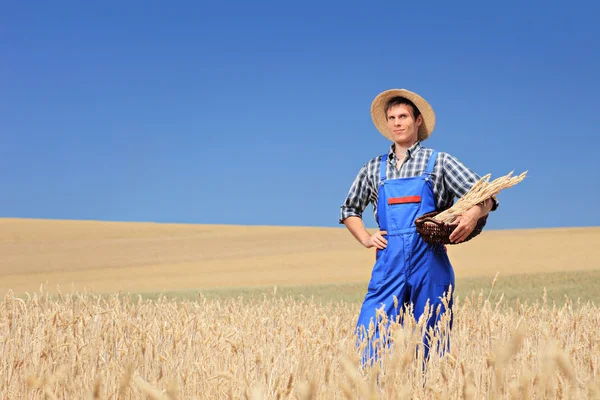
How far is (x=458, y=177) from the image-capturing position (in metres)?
4.24

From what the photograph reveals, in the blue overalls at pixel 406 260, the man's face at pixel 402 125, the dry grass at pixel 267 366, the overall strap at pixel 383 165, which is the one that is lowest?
the dry grass at pixel 267 366

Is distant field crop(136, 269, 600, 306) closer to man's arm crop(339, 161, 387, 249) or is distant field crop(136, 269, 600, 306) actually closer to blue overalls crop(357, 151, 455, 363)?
man's arm crop(339, 161, 387, 249)

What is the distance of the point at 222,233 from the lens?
3269 centimetres

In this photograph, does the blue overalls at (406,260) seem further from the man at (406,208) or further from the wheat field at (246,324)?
the wheat field at (246,324)

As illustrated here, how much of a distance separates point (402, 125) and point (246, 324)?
2.35 m

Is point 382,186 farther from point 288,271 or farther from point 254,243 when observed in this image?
point 254,243

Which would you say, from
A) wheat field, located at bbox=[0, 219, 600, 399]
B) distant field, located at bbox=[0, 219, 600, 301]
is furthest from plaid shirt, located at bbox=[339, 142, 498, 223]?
distant field, located at bbox=[0, 219, 600, 301]

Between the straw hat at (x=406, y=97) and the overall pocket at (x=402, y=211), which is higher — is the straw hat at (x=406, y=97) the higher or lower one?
the higher one

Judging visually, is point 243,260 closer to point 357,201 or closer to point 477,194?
point 357,201

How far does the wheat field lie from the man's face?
1289 millimetres

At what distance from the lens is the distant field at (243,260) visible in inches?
484

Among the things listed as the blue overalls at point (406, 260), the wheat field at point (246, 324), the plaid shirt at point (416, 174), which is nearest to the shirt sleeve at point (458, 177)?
the plaid shirt at point (416, 174)

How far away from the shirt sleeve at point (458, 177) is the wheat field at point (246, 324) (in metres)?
0.80

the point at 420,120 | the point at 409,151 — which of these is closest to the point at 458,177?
the point at 409,151
